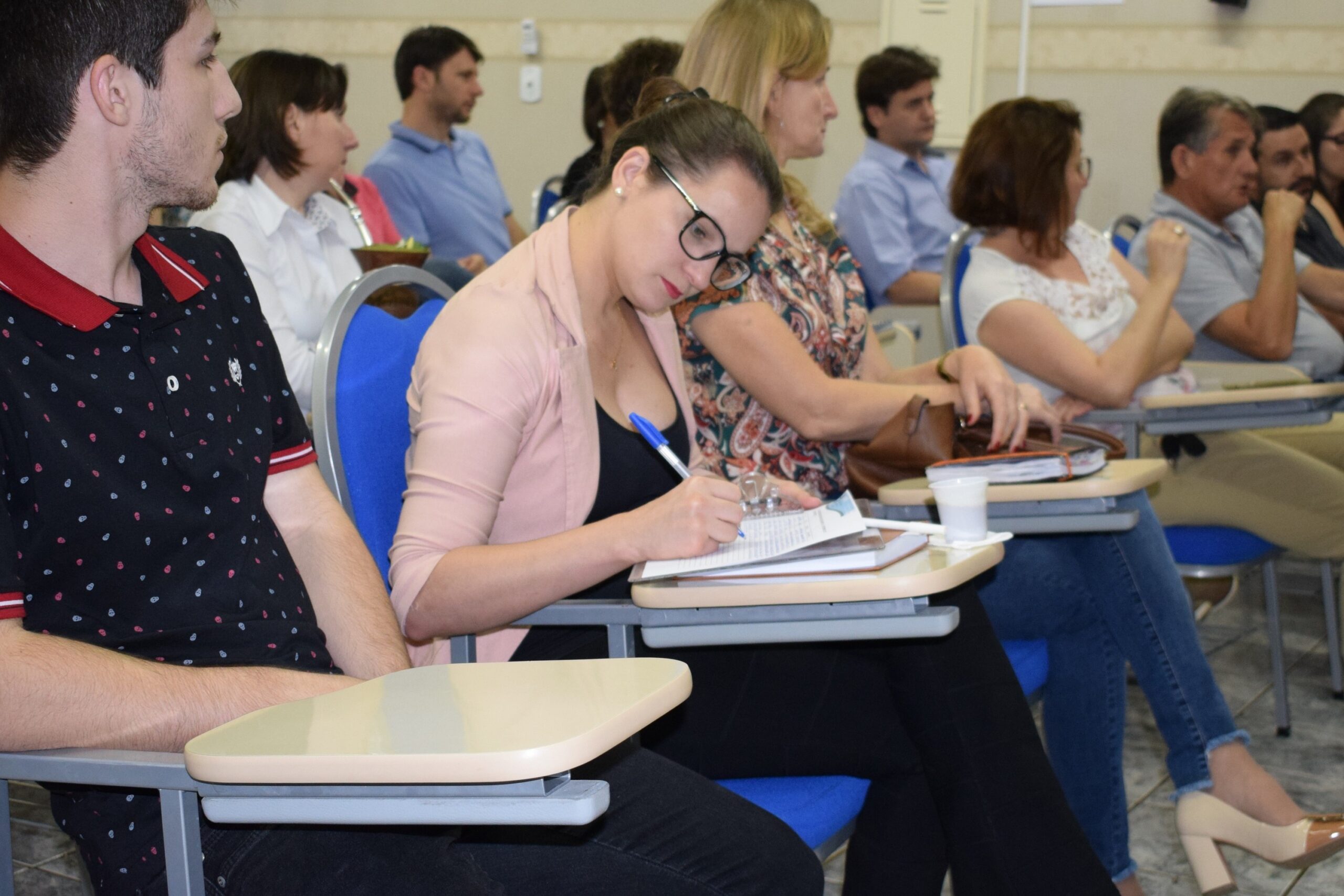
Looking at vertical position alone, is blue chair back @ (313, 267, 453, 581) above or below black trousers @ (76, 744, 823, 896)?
above

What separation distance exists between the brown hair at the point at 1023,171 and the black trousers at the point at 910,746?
1345mm

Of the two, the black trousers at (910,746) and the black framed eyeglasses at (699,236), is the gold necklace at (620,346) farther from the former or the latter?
the black trousers at (910,746)

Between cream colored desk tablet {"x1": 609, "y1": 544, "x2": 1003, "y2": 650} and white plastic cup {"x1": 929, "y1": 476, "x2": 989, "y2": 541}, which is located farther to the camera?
white plastic cup {"x1": 929, "y1": 476, "x2": 989, "y2": 541}

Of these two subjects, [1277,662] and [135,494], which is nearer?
[135,494]

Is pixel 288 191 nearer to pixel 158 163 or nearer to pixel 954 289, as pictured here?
pixel 954 289

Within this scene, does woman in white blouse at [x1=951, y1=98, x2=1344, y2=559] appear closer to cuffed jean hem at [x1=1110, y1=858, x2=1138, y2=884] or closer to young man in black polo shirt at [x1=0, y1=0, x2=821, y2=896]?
cuffed jean hem at [x1=1110, y1=858, x2=1138, y2=884]

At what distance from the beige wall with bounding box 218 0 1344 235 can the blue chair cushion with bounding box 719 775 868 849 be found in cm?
437

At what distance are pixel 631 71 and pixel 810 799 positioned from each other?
67.8 inches

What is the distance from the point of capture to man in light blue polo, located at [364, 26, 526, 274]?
4402 mm

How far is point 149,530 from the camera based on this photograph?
1.09m

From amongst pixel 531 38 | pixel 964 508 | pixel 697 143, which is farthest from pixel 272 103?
pixel 531 38

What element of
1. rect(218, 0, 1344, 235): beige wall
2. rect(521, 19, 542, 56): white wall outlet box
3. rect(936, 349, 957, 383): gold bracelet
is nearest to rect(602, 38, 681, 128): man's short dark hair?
rect(936, 349, 957, 383): gold bracelet

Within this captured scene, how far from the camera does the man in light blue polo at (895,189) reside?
13.5 ft

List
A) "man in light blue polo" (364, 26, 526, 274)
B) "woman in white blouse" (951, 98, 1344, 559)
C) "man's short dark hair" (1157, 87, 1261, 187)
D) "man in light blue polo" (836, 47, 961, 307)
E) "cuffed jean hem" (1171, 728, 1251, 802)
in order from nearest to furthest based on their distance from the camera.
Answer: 1. "cuffed jean hem" (1171, 728, 1251, 802)
2. "woman in white blouse" (951, 98, 1344, 559)
3. "man's short dark hair" (1157, 87, 1261, 187)
4. "man in light blue polo" (836, 47, 961, 307)
5. "man in light blue polo" (364, 26, 526, 274)
